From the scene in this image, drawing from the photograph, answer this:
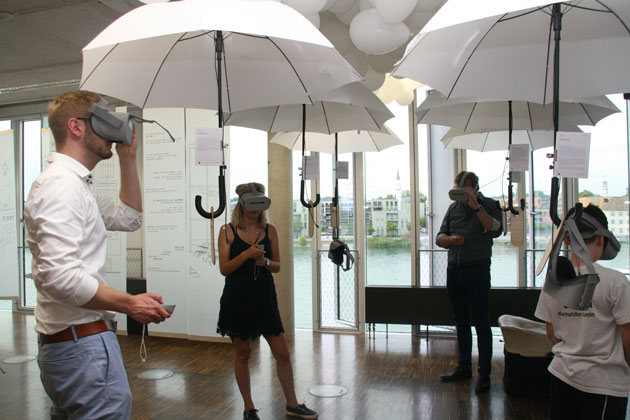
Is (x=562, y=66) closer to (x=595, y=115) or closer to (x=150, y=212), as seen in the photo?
(x=595, y=115)

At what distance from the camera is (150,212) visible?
217 inches

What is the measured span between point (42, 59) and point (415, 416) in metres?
5.28

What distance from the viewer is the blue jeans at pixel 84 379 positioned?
151 cm

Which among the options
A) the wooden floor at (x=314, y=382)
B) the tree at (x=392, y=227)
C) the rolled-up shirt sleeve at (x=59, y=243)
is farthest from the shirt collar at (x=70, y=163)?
the tree at (x=392, y=227)

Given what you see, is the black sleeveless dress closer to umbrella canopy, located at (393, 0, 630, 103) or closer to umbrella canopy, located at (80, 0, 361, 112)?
umbrella canopy, located at (80, 0, 361, 112)

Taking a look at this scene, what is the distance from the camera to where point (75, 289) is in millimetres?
1422

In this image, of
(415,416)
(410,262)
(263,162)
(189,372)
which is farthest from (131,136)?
(410,262)

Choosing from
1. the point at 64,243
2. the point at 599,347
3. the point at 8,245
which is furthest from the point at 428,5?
the point at 8,245

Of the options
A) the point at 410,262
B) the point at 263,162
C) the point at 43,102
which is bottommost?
the point at 410,262

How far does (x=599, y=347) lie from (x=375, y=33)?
2222 mm

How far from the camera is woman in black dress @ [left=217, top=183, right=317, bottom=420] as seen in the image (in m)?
2.96

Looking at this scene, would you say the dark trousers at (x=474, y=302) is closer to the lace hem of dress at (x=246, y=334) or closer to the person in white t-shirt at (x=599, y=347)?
the lace hem of dress at (x=246, y=334)

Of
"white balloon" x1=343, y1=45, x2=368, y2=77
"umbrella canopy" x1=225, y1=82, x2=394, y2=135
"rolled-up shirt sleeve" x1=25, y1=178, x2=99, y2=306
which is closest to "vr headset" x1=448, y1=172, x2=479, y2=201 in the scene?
"umbrella canopy" x1=225, y1=82, x2=394, y2=135

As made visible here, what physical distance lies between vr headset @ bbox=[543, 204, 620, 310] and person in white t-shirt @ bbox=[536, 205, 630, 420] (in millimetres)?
177
